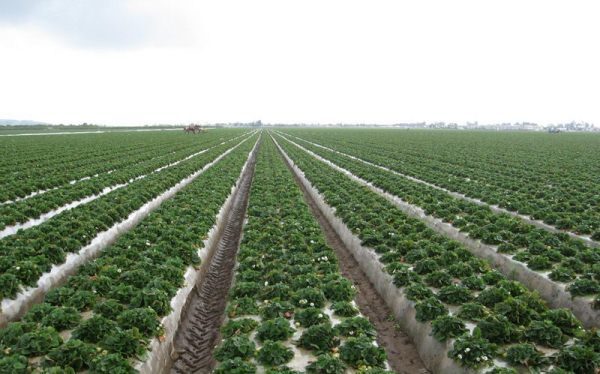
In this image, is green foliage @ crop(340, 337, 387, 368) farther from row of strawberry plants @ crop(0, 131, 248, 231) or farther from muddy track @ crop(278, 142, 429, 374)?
row of strawberry plants @ crop(0, 131, 248, 231)

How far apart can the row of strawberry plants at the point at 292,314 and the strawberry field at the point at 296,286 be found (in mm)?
36

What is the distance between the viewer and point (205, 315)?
9617 mm

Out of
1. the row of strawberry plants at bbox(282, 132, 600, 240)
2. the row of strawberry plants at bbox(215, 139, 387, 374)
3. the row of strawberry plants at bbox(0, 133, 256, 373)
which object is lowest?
the row of strawberry plants at bbox(282, 132, 600, 240)

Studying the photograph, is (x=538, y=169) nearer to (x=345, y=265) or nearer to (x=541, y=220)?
(x=541, y=220)

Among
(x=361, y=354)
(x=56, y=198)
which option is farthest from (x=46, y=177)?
(x=361, y=354)

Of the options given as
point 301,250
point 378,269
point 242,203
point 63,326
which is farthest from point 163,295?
point 242,203

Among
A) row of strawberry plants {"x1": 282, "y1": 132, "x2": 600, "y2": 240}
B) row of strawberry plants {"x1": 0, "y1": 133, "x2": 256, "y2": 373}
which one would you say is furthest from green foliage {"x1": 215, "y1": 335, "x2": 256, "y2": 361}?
row of strawberry plants {"x1": 282, "y1": 132, "x2": 600, "y2": 240}

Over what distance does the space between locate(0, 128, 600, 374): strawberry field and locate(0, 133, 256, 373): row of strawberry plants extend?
3 cm

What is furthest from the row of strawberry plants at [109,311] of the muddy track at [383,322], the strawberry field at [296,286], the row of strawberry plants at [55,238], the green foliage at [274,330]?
the muddy track at [383,322]

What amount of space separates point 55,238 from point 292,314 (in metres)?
7.91

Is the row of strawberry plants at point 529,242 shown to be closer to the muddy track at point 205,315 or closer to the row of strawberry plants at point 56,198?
the muddy track at point 205,315

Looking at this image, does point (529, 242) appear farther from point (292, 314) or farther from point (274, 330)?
point (274, 330)

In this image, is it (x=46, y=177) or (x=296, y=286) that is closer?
(x=296, y=286)

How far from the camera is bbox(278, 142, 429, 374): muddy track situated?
7703mm
